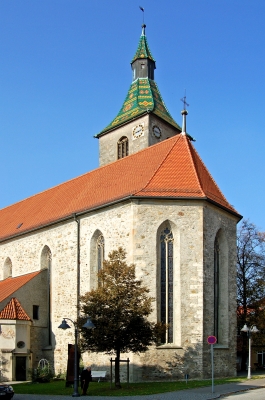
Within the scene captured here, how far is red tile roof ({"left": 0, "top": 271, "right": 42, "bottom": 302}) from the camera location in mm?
26031

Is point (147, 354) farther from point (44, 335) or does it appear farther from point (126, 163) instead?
point (126, 163)

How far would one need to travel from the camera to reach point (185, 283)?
72.5 ft

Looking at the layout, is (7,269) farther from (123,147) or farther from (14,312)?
(123,147)

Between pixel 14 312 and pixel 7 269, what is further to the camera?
pixel 7 269

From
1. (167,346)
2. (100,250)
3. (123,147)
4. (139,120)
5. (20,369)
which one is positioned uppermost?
(139,120)

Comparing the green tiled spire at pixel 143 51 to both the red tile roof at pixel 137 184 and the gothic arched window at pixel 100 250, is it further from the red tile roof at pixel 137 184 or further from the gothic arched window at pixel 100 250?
the gothic arched window at pixel 100 250

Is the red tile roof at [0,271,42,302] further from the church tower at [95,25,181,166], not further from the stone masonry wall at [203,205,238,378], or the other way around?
the church tower at [95,25,181,166]

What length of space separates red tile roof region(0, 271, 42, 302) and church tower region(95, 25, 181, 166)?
1074 cm

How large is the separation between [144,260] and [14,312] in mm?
7347

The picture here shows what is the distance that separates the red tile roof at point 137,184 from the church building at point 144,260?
0.08m

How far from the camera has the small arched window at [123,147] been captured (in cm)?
3460

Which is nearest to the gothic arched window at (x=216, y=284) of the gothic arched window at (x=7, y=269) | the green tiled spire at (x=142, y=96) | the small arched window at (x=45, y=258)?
the small arched window at (x=45, y=258)

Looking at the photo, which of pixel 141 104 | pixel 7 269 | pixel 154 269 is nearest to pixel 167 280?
pixel 154 269

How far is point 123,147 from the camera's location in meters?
35.0
